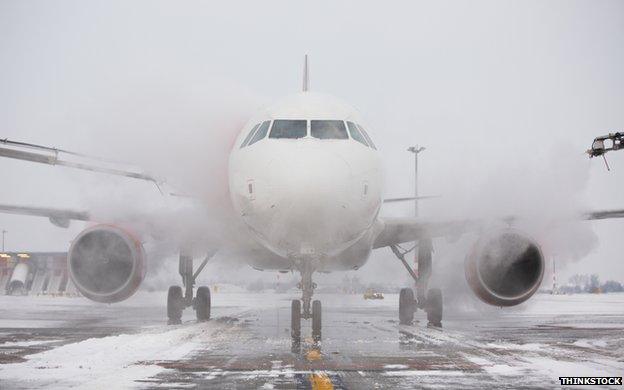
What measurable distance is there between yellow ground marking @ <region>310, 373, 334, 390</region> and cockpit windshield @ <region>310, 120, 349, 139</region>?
5350mm

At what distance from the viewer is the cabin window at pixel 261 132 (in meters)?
13.1

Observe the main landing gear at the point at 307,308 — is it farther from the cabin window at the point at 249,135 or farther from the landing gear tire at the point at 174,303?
the landing gear tire at the point at 174,303

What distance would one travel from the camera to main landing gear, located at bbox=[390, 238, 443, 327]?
19109 millimetres

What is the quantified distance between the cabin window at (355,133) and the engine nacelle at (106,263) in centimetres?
561

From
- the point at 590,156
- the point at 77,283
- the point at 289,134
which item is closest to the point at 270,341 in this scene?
the point at 289,134

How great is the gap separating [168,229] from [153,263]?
2299mm

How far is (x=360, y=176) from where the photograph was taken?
39.9ft

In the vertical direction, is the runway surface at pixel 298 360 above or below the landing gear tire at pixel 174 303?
below

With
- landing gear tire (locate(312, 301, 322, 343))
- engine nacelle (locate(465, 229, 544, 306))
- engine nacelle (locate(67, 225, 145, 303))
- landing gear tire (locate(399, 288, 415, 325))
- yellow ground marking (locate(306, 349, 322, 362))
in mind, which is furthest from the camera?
landing gear tire (locate(399, 288, 415, 325))

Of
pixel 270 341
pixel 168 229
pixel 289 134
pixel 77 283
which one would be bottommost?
pixel 270 341

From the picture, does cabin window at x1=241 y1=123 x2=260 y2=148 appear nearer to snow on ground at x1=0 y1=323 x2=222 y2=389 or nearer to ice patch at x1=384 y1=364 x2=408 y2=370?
snow on ground at x1=0 y1=323 x2=222 y2=389

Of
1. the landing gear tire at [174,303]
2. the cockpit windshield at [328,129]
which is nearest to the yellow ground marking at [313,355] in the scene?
the cockpit windshield at [328,129]

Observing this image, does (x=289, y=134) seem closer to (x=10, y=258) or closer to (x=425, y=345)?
(x=425, y=345)

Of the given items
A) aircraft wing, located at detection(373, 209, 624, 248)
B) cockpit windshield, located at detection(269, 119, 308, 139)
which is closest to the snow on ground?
cockpit windshield, located at detection(269, 119, 308, 139)
